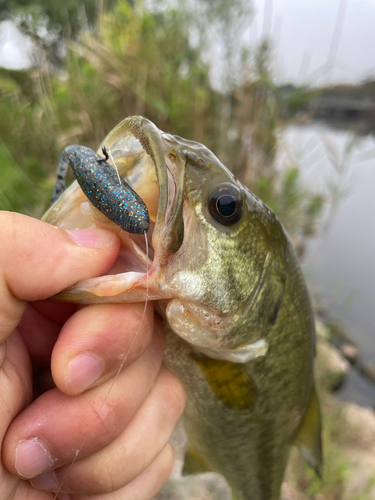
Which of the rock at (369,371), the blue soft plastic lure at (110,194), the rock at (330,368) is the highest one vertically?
the blue soft plastic lure at (110,194)

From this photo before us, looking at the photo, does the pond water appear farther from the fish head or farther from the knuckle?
the knuckle

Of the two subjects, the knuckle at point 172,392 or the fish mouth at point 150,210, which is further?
the knuckle at point 172,392

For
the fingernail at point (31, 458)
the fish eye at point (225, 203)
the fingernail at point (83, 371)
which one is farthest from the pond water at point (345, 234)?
the fingernail at point (31, 458)

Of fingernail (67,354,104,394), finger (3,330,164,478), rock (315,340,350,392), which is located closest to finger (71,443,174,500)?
finger (3,330,164,478)

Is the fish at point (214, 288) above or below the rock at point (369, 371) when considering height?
above

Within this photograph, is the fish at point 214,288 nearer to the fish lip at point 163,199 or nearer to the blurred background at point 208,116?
the fish lip at point 163,199

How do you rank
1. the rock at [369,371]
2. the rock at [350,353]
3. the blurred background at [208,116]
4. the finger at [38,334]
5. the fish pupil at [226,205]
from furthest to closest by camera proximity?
the rock at [350,353], the rock at [369,371], the blurred background at [208,116], the finger at [38,334], the fish pupil at [226,205]

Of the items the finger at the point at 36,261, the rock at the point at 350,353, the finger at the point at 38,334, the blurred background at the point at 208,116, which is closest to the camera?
the finger at the point at 36,261
